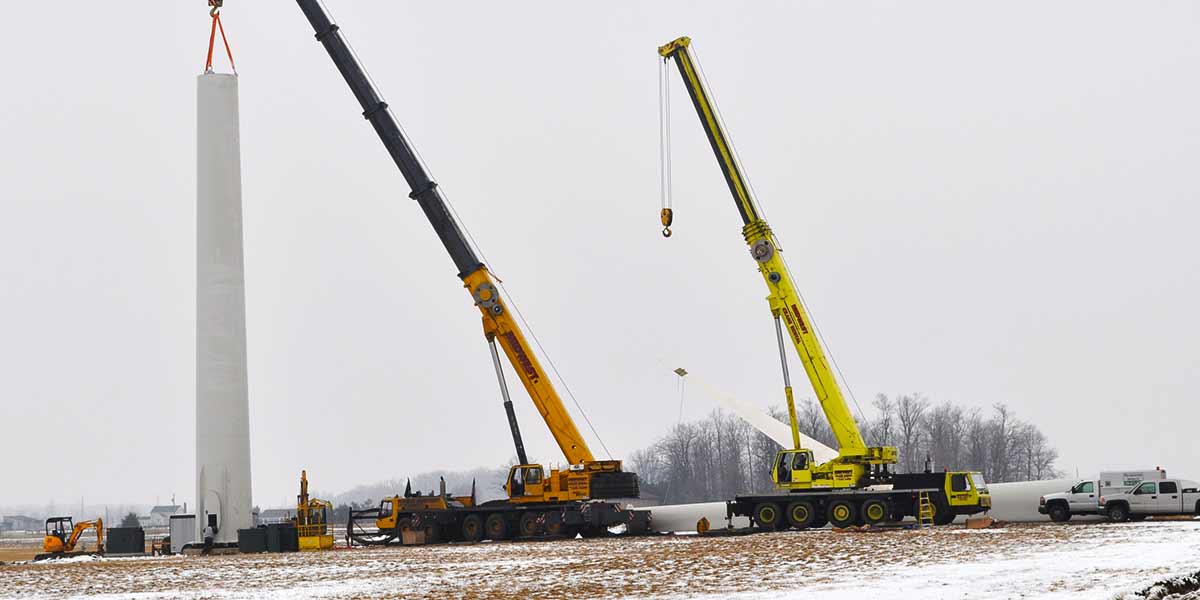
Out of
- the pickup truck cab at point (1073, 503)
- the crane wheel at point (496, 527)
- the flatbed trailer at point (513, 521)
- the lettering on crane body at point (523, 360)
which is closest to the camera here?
the pickup truck cab at point (1073, 503)

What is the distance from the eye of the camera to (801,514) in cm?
4250

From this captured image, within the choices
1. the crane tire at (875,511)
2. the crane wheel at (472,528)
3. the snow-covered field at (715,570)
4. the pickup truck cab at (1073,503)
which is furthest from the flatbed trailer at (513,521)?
the pickup truck cab at (1073,503)

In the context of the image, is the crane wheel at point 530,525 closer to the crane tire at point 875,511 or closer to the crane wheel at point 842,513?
the crane wheel at point 842,513

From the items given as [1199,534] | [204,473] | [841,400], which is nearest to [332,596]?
[1199,534]

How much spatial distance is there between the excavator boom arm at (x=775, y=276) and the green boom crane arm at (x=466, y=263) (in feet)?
26.2

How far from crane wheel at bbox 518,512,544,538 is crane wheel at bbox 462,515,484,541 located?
1382 mm

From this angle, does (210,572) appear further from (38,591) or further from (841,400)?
(841,400)

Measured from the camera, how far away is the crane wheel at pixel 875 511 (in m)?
A: 41.4

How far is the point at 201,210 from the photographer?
49.4 m

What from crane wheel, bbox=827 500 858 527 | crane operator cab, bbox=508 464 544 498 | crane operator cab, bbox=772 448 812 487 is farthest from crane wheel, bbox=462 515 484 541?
crane wheel, bbox=827 500 858 527

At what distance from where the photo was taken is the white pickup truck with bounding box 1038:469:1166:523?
42.9 meters

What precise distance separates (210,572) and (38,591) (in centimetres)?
463

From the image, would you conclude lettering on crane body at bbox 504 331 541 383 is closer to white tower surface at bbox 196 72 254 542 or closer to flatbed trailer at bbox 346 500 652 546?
flatbed trailer at bbox 346 500 652 546

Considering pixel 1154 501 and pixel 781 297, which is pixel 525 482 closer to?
pixel 781 297
